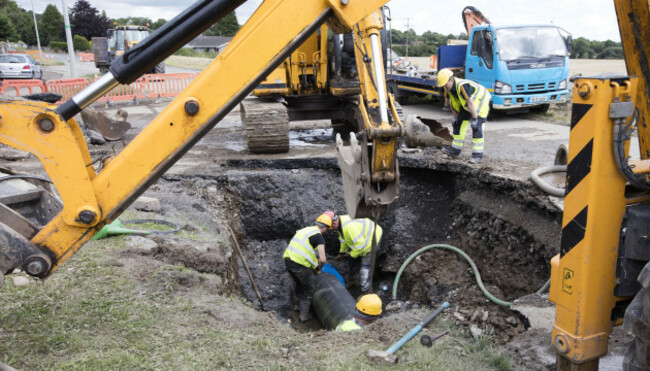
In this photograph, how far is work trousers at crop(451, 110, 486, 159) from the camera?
25.8 ft

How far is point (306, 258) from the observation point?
22.3ft

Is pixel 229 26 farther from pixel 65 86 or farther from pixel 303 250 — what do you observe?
pixel 303 250

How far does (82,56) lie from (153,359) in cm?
5186

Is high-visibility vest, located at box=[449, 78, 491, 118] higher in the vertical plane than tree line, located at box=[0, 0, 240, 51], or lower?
lower

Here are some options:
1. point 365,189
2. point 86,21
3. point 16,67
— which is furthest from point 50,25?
point 365,189

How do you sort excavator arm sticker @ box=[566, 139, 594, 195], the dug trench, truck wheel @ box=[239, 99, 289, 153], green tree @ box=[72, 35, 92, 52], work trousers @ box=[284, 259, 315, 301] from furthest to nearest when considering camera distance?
green tree @ box=[72, 35, 92, 52], truck wheel @ box=[239, 99, 289, 153], work trousers @ box=[284, 259, 315, 301], the dug trench, excavator arm sticker @ box=[566, 139, 594, 195]

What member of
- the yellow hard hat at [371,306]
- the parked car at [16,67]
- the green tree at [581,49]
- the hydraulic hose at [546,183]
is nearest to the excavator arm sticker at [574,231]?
the yellow hard hat at [371,306]

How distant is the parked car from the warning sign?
27.3 meters

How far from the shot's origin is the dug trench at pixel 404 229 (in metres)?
5.82

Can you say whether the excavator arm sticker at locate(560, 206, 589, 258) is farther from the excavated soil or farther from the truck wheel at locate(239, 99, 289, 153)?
the truck wheel at locate(239, 99, 289, 153)

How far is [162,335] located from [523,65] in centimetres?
1119

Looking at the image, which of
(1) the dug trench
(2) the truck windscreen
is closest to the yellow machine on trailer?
(2) the truck windscreen

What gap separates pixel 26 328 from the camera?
3594 millimetres

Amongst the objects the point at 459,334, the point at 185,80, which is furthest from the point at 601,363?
the point at 185,80
